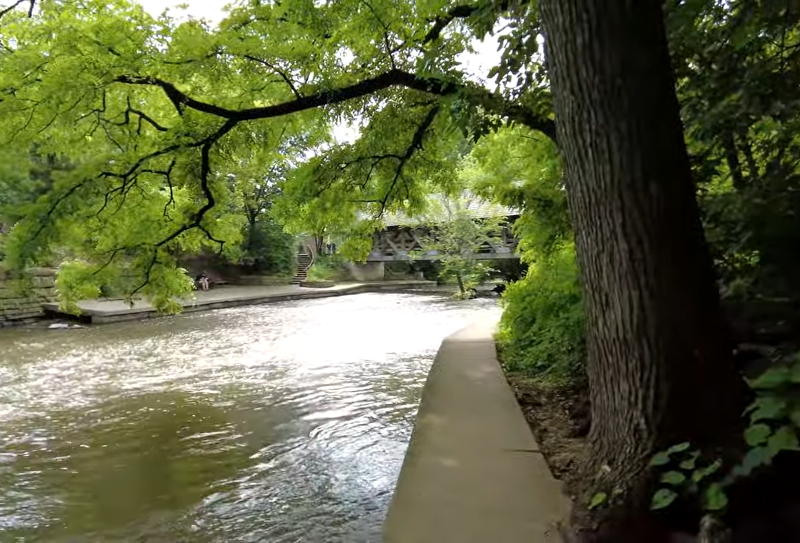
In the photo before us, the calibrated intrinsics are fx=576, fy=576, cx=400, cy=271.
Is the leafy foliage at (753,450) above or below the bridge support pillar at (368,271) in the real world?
below

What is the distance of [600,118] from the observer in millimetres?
2598

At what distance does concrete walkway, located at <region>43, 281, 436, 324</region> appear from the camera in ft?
57.5

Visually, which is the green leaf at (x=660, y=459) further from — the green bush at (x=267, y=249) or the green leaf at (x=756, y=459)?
the green bush at (x=267, y=249)

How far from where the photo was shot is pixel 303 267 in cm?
3762

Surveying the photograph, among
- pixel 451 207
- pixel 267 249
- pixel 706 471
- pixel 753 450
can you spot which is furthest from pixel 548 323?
pixel 267 249

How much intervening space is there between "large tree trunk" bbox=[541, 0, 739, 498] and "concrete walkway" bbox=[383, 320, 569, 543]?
85 cm

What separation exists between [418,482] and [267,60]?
5.05 meters

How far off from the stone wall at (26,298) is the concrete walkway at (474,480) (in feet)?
52.6

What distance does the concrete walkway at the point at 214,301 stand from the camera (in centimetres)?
1752

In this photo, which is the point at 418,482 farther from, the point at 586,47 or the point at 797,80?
the point at 797,80

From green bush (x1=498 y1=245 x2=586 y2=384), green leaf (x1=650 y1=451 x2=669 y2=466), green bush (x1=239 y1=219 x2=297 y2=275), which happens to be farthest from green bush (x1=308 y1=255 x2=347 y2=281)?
green leaf (x1=650 y1=451 x2=669 y2=466)

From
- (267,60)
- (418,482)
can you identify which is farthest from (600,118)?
(267,60)

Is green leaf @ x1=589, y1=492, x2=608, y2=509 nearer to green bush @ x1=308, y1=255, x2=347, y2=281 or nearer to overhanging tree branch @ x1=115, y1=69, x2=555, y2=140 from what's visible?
overhanging tree branch @ x1=115, y1=69, x2=555, y2=140

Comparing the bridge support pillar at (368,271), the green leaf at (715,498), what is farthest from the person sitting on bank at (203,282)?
the green leaf at (715,498)
